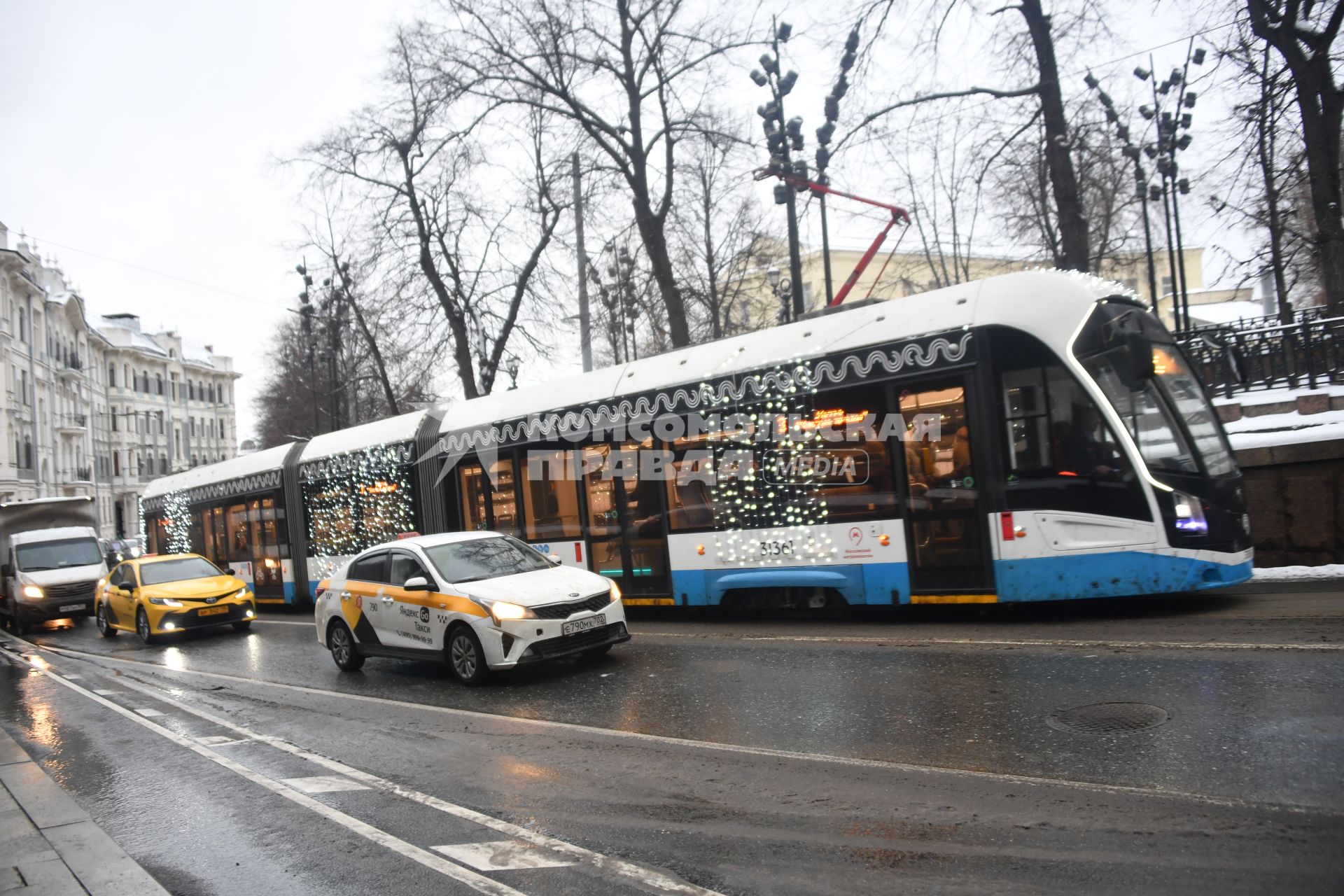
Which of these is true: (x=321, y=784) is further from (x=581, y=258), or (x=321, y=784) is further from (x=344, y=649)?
(x=581, y=258)

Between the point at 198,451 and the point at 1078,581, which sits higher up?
the point at 198,451

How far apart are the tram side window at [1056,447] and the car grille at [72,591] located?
2127 cm

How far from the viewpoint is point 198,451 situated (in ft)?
311

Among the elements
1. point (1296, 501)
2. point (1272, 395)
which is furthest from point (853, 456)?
point (1272, 395)

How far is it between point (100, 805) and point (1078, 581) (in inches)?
327

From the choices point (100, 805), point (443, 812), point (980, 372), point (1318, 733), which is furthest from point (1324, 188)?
point (100, 805)

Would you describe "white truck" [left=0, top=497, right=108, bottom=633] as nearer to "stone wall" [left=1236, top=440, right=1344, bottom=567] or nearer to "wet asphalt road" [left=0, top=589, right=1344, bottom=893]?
"wet asphalt road" [left=0, top=589, right=1344, bottom=893]

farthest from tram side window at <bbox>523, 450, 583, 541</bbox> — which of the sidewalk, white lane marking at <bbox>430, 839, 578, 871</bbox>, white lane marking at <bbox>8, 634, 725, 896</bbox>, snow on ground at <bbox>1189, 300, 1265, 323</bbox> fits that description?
snow on ground at <bbox>1189, 300, 1265, 323</bbox>

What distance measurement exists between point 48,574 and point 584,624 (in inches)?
749

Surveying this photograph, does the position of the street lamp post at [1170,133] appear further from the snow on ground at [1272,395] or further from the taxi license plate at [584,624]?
the taxi license plate at [584,624]

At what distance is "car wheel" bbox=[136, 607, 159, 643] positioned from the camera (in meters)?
17.8

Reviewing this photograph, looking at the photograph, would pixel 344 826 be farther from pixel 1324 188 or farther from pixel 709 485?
pixel 1324 188

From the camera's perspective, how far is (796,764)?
617 cm

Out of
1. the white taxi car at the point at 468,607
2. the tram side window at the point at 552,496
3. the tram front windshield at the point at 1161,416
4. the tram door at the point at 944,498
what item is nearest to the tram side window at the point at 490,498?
the tram side window at the point at 552,496
